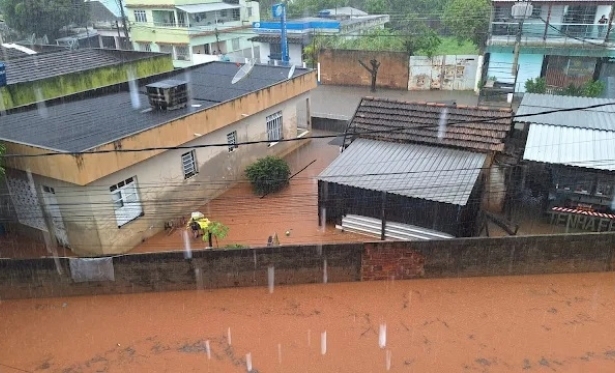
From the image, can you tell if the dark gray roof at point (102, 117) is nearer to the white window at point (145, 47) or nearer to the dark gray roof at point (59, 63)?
the dark gray roof at point (59, 63)

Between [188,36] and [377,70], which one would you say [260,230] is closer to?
[377,70]

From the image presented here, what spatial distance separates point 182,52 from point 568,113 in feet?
85.5

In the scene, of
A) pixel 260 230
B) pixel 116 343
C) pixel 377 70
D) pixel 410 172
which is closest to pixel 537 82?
pixel 377 70

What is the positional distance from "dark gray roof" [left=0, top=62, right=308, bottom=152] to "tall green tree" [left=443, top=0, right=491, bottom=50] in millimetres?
14990

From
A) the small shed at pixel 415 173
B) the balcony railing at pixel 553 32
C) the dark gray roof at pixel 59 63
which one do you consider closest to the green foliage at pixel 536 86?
the balcony railing at pixel 553 32

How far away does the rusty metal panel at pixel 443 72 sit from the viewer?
23152 millimetres

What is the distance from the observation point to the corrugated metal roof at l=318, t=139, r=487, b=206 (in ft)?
34.6

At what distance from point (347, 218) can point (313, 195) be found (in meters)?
2.36

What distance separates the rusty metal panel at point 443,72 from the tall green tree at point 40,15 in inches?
1024

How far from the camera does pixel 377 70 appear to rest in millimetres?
24906

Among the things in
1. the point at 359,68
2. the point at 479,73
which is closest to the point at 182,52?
the point at 359,68

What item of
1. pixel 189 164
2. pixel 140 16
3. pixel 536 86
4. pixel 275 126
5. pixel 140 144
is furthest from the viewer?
pixel 140 16

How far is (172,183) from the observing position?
40.5 feet

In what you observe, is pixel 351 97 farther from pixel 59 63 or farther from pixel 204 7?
pixel 204 7
